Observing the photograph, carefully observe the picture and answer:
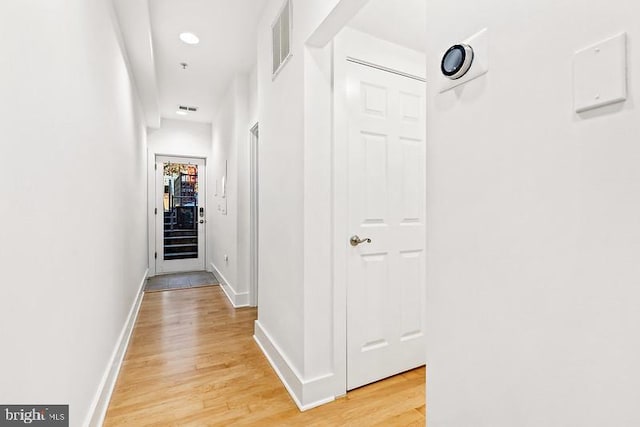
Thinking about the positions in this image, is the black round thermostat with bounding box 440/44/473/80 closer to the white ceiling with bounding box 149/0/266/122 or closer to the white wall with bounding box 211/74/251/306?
the white ceiling with bounding box 149/0/266/122

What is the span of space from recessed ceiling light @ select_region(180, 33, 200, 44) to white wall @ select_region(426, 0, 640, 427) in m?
2.67

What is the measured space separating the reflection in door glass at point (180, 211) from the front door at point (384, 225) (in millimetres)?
4400

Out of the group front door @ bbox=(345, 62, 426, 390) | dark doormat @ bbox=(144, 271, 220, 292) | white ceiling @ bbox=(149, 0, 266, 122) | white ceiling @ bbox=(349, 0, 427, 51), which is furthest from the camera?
Result: dark doormat @ bbox=(144, 271, 220, 292)

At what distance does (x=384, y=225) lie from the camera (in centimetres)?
204

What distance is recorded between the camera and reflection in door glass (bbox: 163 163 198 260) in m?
5.39

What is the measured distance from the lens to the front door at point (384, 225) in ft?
6.34

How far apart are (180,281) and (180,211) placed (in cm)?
135

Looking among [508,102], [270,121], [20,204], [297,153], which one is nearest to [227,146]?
[270,121]

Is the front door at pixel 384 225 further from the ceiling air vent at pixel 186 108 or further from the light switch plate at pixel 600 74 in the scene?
the ceiling air vent at pixel 186 108

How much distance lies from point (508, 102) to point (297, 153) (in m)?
1.28

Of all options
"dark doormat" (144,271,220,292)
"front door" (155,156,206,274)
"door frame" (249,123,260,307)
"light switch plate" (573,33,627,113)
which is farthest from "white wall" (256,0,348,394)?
"front door" (155,156,206,274)

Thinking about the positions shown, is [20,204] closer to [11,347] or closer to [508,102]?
[11,347]

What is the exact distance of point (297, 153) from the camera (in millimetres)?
1861

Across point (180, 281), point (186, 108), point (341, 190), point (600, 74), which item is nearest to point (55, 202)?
point (341, 190)
